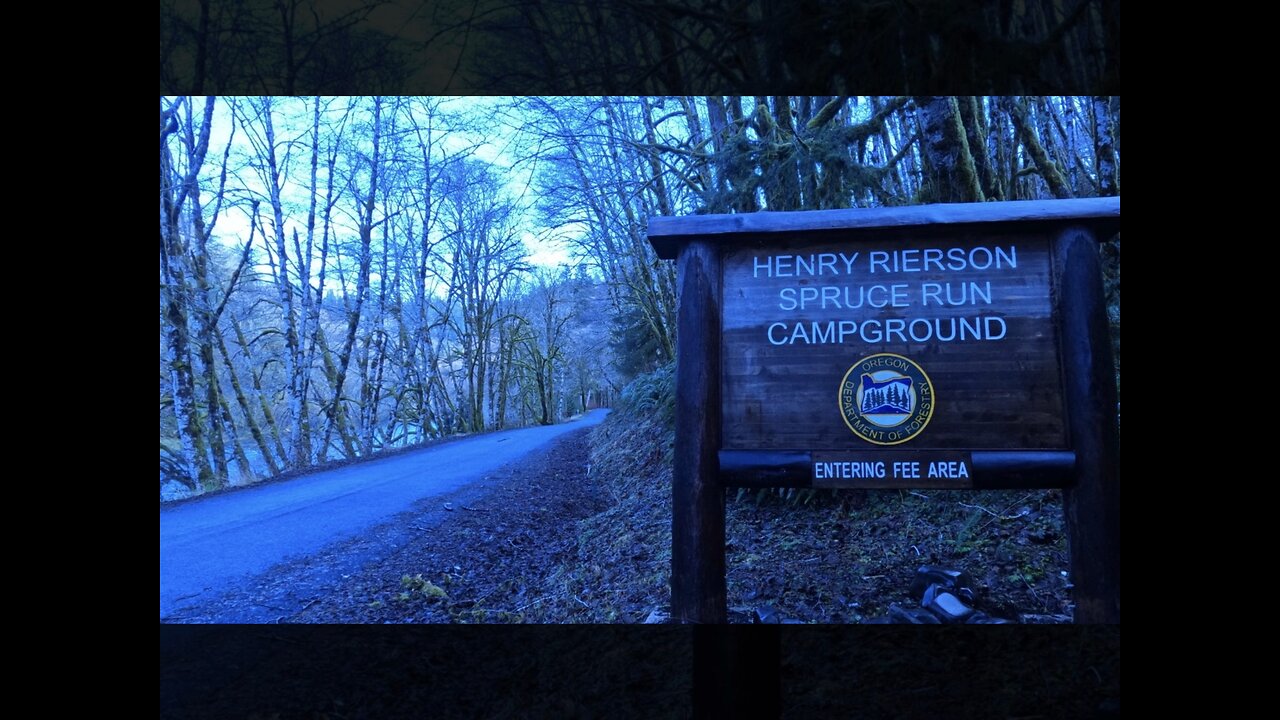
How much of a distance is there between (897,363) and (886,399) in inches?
5.0

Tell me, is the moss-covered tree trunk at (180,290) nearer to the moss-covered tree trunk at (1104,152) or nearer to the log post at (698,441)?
the log post at (698,441)

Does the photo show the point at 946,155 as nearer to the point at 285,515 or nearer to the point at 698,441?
the point at 698,441

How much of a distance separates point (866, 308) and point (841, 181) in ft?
3.53

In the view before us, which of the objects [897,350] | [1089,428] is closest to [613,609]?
[897,350]

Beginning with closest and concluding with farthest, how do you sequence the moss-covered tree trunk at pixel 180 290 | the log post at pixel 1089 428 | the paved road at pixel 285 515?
the log post at pixel 1089 428 < the paved road at pixel 285 515 < the moss-covered tree trunk at pixel 180 290

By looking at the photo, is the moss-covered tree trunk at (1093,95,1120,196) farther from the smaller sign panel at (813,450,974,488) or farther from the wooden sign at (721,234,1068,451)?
the smaller sign panel at (813,450,974,488)

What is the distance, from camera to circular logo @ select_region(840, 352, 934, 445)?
238 cm

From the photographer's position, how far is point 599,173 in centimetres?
306

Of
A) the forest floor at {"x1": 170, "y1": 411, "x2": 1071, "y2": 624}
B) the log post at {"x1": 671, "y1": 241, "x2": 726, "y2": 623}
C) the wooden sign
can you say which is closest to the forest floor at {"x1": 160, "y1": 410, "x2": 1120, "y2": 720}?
the forest floor at {"x1": 170, "y1": 411, "x2": 1071, "y2": 624}

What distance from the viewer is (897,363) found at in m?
2.40

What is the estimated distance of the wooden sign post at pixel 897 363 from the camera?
7.66 ft

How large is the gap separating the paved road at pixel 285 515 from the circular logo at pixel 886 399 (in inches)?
57.7

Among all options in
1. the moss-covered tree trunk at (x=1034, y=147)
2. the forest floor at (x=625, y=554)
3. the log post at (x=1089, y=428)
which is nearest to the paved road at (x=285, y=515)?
the forest floor at (x=625, y=554)
